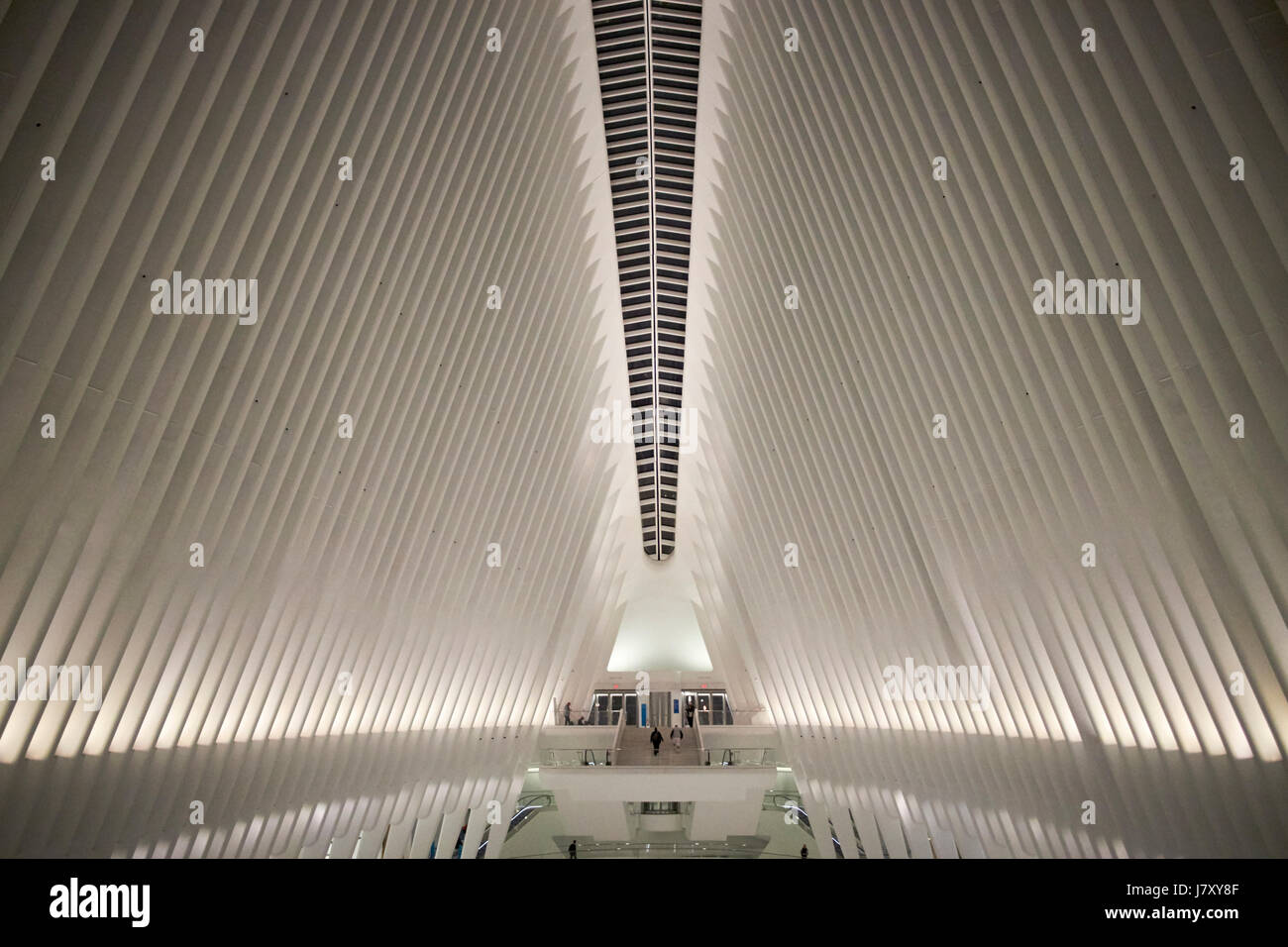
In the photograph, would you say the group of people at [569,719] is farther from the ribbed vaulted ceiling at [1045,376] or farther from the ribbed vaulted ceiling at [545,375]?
the ribbed vaulted ceiling at [1045,376]

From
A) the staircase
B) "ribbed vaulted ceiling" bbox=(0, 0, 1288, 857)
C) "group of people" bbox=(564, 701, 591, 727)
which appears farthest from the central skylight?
"group of people" bbox=(564, 701, 591, 727)

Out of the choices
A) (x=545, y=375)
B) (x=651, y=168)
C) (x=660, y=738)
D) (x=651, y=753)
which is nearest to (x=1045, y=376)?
(x=545, y=375)

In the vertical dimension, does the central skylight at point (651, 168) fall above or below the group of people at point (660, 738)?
above

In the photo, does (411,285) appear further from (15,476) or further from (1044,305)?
(1044,305)

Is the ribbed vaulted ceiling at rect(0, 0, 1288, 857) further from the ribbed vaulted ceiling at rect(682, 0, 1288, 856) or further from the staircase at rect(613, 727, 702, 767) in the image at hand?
the staircase at rect(613, 727, 702, 767)

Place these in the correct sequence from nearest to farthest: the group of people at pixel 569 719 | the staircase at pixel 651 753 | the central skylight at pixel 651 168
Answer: the central skylight at pixel 651 168, the staircase at pixel 651 753, the group of people at pixel 569 719

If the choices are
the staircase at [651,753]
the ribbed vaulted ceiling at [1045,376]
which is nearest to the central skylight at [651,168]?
the ribbed vaulted ceiling at [1045,376]

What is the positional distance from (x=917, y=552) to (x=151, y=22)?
11.9 metres

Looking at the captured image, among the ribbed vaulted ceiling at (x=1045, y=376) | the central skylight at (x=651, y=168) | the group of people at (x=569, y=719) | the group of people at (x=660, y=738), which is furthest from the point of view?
the group of people at (x=569, y=719)

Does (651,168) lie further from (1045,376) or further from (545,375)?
(1045,376)

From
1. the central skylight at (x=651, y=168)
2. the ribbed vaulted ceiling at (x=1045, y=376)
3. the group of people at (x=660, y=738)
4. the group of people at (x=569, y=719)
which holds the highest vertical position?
the central skylight at (x=651, y=168)

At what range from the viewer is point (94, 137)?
576 cm
